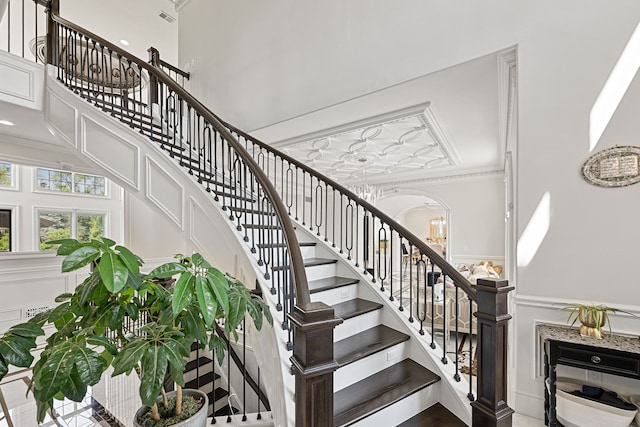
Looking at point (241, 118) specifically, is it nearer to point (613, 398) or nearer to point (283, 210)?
point (283, 210)

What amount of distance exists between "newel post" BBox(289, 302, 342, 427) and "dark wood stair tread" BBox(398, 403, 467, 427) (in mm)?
1031

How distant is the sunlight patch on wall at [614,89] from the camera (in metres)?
2.15

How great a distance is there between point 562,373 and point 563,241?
3.48 feet

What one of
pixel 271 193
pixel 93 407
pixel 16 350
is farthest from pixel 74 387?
pixel 93 407

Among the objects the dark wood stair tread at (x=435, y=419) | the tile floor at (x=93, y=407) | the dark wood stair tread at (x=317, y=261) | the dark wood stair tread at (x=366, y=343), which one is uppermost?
the dark wood stair tread at (x=317, y=261)

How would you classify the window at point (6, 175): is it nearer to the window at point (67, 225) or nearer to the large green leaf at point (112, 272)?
the window at point (67, 225)

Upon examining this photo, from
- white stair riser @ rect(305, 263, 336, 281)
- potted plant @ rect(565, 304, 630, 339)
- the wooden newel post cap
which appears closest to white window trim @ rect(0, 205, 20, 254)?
white stair riser @ rect(305, 263, 336, 281)

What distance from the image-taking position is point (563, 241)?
235cm

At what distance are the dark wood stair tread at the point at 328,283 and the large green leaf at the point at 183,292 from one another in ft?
4.71

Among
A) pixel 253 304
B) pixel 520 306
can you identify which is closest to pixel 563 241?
pixel 520 306

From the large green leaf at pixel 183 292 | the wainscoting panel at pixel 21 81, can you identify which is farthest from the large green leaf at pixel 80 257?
the wainscoting panel at pixel 21 81

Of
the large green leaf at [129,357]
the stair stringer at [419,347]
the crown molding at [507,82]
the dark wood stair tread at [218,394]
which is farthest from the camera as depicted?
the dark wood stair tread at [218,394]

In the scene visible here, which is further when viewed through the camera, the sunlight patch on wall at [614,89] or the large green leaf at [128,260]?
the sunlight patch on wall at [614,89]

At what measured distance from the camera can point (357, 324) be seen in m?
2.54
